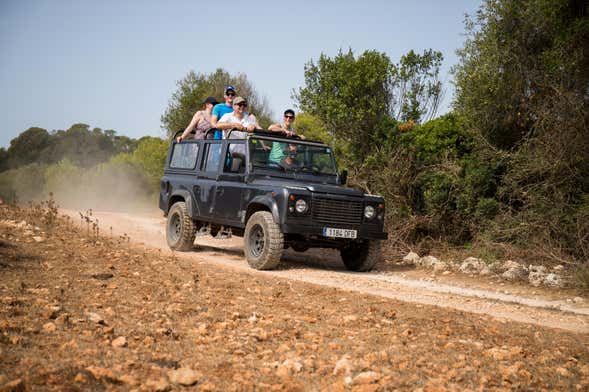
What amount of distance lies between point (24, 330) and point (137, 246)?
700cm

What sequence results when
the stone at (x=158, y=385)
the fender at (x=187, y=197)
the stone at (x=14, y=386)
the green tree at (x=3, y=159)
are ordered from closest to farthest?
1. the stone at (x=14, y=386)
2. the stone at (x=158, y=385)
3. the fender at (x=187, y=197)
4. the green tree at (x=3, y=159)

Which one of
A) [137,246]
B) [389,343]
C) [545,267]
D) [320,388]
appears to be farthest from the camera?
[137,246]

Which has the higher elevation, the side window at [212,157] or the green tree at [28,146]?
the green tree at [28,146]

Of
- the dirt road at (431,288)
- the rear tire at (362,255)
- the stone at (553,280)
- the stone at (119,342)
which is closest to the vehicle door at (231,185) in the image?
the dirt road at (431,288)

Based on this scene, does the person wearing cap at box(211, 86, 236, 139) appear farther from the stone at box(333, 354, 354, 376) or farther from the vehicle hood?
the stone at box(333, 354, 354, 376)

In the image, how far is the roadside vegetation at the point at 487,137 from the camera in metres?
11.4

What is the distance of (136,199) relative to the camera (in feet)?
107

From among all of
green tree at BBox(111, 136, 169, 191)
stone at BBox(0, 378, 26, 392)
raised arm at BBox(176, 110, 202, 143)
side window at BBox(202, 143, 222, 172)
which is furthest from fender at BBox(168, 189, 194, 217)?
green tree at BBox(111, 136, 169, 191)

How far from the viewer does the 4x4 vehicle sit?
376 inches

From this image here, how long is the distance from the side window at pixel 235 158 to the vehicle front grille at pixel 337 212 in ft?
5.04

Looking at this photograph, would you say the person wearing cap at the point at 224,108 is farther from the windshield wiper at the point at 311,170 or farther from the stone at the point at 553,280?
the stone at the point at 553,280

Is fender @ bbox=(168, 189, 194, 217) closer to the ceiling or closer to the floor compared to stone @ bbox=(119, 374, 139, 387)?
closer to the ceiling

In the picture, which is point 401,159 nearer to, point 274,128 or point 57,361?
point 274,128

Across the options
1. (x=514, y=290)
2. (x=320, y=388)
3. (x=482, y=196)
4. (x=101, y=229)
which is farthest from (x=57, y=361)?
(x=101, y=229)
